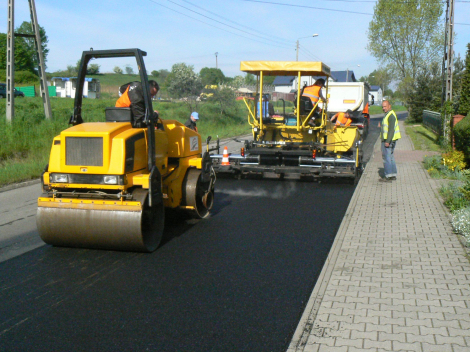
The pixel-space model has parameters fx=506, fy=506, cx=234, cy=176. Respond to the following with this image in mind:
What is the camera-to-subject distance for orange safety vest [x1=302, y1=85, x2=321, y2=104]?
37.1 ft

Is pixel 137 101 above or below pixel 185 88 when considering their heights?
below

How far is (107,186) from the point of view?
18.5 ft

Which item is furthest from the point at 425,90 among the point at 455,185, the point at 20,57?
the point at 20,57

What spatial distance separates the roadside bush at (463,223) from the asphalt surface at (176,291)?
1616 millimetres

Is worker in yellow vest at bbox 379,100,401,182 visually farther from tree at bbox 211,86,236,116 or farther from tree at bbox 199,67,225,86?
tree at bbox 199,67,225,86

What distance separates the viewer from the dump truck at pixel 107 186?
557 cm

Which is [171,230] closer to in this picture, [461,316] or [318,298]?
[318,298]

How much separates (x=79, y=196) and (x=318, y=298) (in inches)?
117

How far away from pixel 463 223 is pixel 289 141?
5.68m

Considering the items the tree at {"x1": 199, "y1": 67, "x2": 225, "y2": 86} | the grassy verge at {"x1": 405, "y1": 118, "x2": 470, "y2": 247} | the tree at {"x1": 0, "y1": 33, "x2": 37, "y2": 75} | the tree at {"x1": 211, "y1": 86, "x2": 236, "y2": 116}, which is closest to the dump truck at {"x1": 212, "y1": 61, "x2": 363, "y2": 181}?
the grassy verge at {"x1": 405, "y1": 118, "x2": 470, "y2": 247}

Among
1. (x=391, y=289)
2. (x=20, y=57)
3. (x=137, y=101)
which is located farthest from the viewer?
(x=20, y=57)

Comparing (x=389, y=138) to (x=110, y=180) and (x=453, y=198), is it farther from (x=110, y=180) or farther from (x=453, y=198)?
(x=110, y=180)

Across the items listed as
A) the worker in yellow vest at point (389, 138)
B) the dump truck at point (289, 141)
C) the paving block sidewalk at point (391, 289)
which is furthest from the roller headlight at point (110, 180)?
the worker in yellow vest at point (389, 138)

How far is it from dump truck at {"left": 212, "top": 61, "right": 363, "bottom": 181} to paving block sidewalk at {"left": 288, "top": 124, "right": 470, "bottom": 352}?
9.47 ft
